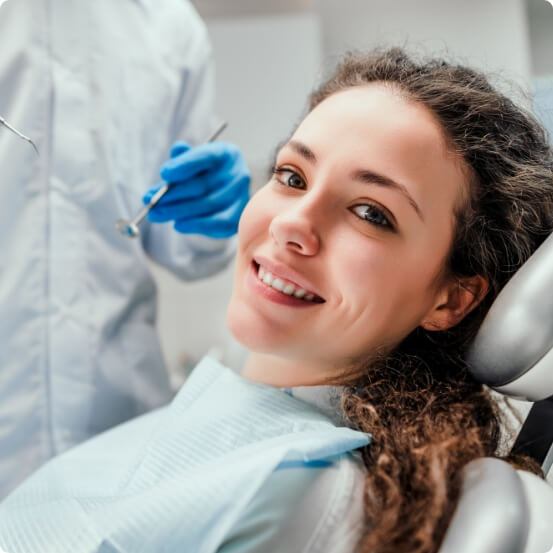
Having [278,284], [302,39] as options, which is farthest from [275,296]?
[302,39]

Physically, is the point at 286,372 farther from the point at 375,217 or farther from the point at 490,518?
the point at 490,518

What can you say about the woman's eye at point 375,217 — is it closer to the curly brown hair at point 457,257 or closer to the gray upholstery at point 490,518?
the curly brown hair at point 457,257

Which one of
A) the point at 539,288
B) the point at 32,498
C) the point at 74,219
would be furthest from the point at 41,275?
the point at 539,288

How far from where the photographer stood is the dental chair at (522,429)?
633 millimetres

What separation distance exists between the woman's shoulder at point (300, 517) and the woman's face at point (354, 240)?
0.22m

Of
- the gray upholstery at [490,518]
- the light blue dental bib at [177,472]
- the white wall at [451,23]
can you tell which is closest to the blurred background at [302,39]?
the white wall at [451,23]

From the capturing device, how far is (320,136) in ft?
3.02

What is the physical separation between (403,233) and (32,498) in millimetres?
660

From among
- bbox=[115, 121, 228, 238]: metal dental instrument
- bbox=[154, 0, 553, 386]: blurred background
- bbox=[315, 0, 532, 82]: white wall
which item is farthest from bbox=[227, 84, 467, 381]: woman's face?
bbox=[315, 0, 532, 82]: white wall

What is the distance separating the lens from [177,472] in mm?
843

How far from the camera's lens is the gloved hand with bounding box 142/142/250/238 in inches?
48.0

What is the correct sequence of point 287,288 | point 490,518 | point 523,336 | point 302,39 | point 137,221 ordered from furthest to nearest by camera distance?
point 302,39
point 137,221
point 287,288
point 523,336
point 490,518

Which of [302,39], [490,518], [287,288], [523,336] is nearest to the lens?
[490,518]

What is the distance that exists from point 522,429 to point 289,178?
20.0 inches
